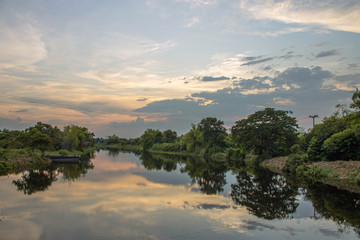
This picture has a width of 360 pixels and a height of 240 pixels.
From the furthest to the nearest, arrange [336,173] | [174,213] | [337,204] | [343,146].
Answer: [343,146] → [336,173] → [337,204] → [174,213]

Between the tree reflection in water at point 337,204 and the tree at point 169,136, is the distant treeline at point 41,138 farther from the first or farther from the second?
the tree at point 169,136

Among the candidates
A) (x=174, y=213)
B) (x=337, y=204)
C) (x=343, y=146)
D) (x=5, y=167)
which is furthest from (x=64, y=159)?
(x=337, y=204)

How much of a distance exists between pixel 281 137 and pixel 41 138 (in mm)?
36853

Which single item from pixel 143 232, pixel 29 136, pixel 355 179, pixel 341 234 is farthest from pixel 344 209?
pixel 29 136

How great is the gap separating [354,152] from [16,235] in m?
28.6

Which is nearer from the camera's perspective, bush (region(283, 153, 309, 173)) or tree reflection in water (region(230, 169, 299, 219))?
tree reflection in water (region(230, 169, 299, 219))

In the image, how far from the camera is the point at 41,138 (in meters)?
38.1

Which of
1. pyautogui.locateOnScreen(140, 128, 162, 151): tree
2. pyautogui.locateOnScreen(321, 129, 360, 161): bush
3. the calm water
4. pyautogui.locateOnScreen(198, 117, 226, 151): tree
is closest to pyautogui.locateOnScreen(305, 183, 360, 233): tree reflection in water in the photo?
the calm water

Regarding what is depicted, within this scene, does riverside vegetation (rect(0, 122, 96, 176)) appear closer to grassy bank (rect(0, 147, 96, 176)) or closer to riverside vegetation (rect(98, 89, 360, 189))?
grassy bank (rect(0, 147, 96, 176))

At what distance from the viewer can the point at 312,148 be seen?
30.1m

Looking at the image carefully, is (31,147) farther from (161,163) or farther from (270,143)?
(270,143)

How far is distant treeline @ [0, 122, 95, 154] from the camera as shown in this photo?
38266 millimetres

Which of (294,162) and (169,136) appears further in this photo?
(169,136)

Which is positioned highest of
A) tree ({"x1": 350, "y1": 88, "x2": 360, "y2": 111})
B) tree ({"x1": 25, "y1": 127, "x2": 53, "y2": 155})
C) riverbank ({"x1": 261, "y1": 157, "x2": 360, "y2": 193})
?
tree ({"x1": 350, "y1": 88, "x2": 360, "y2": 111})
